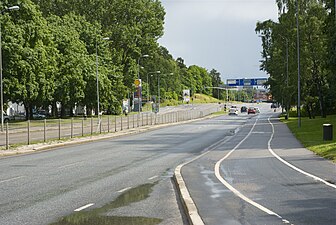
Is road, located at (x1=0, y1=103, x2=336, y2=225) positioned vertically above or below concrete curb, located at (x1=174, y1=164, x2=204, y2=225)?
below

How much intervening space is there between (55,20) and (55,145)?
47032 mm

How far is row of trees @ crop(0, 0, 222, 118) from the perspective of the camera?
53281mm

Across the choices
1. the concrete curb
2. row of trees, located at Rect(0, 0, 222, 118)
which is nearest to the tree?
row of trees, located at Rect(0, 0, 222, 118)

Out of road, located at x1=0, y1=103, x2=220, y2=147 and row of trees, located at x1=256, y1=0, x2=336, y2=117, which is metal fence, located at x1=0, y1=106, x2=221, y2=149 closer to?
road, located at x1=0, y1=103, x2=220, y2=147

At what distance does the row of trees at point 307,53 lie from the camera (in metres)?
54.8

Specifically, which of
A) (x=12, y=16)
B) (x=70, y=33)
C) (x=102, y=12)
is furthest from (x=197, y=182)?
(x=102, y=12)

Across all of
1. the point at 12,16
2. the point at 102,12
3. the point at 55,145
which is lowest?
the point at 55,145

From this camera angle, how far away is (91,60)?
77125mm

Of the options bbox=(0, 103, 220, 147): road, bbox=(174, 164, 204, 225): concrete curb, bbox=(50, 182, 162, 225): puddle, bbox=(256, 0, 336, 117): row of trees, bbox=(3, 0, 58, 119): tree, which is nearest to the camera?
bbox=(174, 164, 204, 225): concrete curb

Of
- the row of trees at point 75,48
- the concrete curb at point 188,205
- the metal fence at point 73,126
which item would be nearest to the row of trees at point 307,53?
the metal fence at point 73,126

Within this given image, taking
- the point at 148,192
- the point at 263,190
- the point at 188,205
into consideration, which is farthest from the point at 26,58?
the point at 188,205

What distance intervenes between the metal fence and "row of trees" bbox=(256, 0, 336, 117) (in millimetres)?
16004

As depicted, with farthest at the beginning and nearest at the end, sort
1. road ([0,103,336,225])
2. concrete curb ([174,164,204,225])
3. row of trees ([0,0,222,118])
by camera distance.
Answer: row of trees ([0,0,222,118]) → road ([0,103,336,225]) → concrete curb ([174,164,204,225])

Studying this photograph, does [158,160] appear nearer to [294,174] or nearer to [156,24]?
[294,174]
